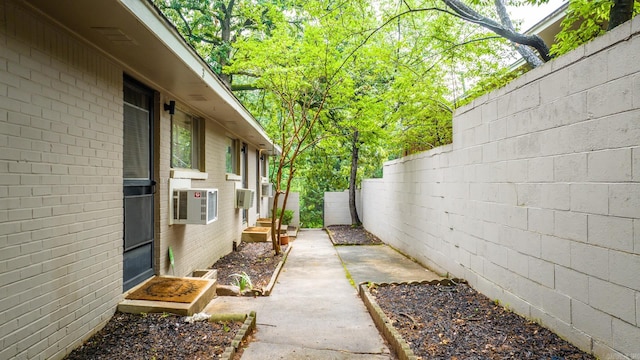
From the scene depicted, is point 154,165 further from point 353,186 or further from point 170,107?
point 353,186

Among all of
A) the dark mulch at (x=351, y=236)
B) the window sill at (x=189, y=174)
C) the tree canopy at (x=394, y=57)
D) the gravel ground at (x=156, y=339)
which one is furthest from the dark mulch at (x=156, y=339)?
the dark mulch at (x=351, y=236)

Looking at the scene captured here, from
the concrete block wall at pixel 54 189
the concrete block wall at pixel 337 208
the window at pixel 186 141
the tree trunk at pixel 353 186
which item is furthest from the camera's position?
the concrete block wall at pixel 337 208

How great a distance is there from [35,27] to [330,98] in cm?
716

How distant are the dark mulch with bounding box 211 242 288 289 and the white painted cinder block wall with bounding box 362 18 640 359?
3279 millimetres

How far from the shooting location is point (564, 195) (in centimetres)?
307

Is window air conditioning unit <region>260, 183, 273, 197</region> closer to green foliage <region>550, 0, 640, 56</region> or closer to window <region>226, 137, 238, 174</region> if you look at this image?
window <region>226, 137, 238, 174</region>

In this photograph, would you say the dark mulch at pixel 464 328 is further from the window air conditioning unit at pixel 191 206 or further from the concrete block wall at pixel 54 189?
the concrete block wall at pixel 54 189

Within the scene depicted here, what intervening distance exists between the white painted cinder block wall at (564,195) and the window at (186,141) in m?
4.25

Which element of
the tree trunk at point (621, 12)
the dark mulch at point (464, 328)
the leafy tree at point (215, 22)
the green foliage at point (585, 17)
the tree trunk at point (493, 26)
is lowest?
the dark mulch at point (464, 328)

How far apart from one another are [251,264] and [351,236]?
559 cm

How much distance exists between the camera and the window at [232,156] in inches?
365

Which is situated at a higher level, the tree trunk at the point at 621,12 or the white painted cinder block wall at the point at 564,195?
the tree trunk at the point at 621,12

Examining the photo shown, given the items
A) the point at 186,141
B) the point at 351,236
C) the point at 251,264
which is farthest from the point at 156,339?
the point at 351,236

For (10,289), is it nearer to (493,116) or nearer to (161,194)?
(161,194)
